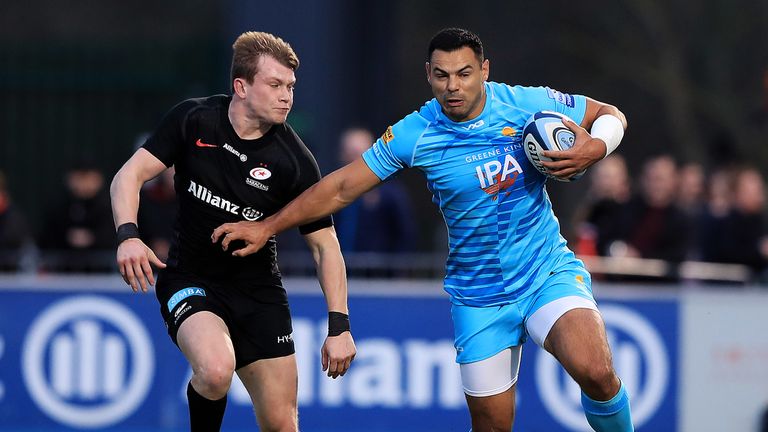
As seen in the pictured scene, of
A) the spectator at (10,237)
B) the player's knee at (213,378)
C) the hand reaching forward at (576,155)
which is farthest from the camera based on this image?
the spectator at (10,237)

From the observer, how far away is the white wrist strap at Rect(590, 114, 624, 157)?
7.26 metres

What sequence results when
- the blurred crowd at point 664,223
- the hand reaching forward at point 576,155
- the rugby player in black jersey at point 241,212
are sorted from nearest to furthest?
1. the hand reaching forward at point 576,155
2. the rugby player in black jersey at point 241,212
3. the blurred crowd at point 664,223

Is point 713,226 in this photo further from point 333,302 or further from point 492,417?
point 333,302

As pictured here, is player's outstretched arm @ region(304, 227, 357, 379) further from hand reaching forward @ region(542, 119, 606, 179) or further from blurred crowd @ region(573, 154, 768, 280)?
blurred crowd @ region(573, 154, 768, 280)

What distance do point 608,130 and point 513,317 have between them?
114 cm

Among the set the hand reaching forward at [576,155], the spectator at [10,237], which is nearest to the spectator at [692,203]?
the hand reaching forward at [576,155]

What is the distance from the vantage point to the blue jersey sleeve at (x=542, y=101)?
7555 mm

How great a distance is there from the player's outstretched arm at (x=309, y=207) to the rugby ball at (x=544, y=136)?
0.87 m

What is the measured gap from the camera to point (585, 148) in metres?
7.09

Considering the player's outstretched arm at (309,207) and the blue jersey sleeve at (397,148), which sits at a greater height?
the blue jersey sleeve at (397,148)

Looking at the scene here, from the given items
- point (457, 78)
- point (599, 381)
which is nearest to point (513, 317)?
point (599, 381)

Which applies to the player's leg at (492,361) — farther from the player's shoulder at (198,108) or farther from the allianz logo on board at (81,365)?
the allianz logo on board at (81,365)

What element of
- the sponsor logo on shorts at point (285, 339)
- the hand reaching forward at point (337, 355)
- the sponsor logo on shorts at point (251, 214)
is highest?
the sponsor logo on shorts at point (251, 214)

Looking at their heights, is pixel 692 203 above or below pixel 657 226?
above
